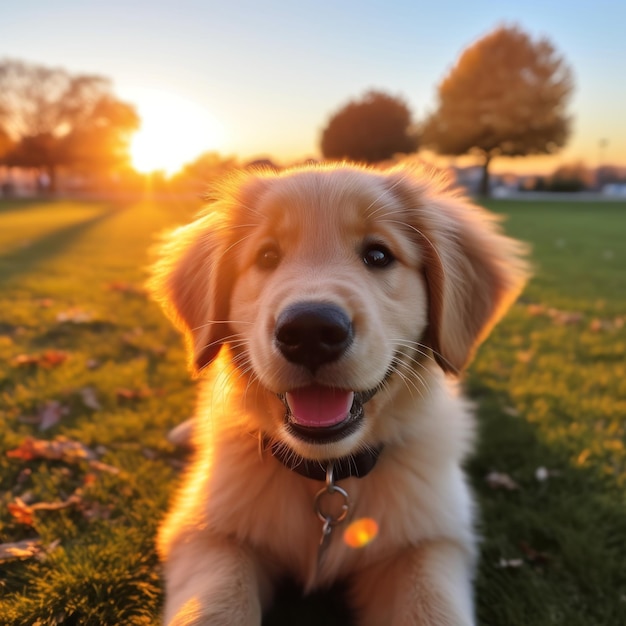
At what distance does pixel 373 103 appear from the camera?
45406mm

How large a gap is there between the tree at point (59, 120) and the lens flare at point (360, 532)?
158 ft

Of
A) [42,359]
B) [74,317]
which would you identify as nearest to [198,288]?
[42,359]

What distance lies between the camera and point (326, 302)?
1.61m

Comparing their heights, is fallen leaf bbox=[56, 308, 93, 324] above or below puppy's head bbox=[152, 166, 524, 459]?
below

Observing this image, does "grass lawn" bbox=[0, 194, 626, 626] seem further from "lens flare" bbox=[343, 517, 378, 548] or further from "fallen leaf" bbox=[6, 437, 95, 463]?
"lens flare" bbox=[343, 517, 378, 548]

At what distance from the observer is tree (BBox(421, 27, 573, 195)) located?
117 feet

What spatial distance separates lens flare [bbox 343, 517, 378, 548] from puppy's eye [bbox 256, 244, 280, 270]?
1.01 meters

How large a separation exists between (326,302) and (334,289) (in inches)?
4.9

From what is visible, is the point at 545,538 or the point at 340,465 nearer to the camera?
the point at 340,465

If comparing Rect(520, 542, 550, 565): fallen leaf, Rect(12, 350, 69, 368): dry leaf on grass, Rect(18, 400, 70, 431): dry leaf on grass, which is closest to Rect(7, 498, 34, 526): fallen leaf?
Rect(18, 400, 70, 431): dry leaf on grass

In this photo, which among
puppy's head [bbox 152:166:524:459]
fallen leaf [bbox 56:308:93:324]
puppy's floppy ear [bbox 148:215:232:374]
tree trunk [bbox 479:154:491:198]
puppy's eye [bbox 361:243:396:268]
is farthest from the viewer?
tree trunk [bbox 479:154:491:198]

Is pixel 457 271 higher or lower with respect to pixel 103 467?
higher

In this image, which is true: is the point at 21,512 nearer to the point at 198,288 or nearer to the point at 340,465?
the point at 198,288

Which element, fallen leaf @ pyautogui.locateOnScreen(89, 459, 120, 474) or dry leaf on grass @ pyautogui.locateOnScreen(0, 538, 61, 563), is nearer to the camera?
dry leaf on grass @ pyautogui.locateOnScreen(0, 538, 61, 563)
